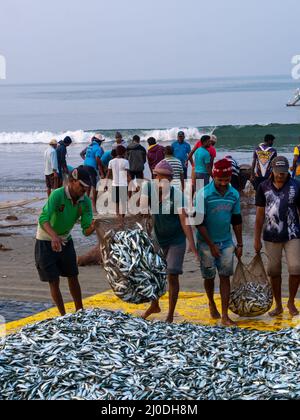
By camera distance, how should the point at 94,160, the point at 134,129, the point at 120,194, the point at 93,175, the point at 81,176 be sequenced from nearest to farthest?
1. the point at 81,176
2. the point at 120,194
3. the point at 93,175
4. the point at 94,160
5. the point at 134,129

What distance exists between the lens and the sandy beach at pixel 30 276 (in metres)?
11.1

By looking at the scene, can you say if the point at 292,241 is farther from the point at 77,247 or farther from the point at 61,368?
the point at 77,247

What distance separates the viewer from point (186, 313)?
980 cm

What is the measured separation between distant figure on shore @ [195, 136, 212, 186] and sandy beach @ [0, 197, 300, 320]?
4.68ft


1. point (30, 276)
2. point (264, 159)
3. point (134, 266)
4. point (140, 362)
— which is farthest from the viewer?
point (264, 159)

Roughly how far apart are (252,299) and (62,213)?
8.30 ft

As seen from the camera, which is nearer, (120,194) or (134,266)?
(134,266)

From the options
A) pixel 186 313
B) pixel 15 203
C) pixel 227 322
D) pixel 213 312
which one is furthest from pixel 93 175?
pixel 227 322

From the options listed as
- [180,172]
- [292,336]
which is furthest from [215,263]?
[180,172]

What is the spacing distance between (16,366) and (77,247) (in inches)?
325

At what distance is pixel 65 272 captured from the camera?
9.41 metres

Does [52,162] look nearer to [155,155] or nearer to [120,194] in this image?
[155,155]

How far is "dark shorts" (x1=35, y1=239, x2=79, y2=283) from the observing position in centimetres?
925

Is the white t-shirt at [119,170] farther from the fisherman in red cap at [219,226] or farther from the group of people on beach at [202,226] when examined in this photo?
the fisherman in red cap at [219,226]
